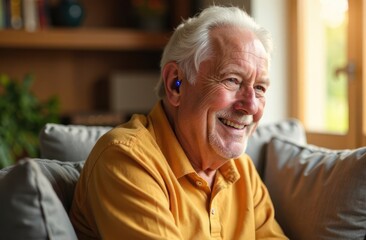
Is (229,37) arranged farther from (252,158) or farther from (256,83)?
(252,158)

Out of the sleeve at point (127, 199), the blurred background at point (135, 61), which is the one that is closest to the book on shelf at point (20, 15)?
the blurred background at point (135, 61)

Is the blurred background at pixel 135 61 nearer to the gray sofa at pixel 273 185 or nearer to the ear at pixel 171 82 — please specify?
the gray sofa at pixel 273 185

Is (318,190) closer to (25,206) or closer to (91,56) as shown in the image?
(25,206)

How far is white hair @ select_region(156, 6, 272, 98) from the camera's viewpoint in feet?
4.97

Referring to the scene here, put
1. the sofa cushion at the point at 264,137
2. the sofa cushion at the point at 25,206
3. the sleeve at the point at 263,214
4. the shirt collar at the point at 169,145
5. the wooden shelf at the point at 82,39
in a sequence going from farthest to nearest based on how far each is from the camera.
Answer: the wooden shelf at the point at 82,39, the sofa cushion at the point at 264,137, the sleeve at the point at 263,214, the shirt collar at the point at 169,145, the sofa cushion at the point at 25,206

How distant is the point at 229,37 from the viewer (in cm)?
152

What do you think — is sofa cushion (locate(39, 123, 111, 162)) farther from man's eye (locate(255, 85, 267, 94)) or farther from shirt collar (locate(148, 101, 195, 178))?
man's eye (locate(255, 85, 267, 94))

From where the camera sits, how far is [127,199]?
1284 mm

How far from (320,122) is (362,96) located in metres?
0.51

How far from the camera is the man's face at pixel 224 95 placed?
1.51 meters

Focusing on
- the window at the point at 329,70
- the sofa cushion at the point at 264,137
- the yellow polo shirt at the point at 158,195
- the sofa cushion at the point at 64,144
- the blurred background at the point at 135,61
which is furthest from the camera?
the blurred background at the point at 135,61

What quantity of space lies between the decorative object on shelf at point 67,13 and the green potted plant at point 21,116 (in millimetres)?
574

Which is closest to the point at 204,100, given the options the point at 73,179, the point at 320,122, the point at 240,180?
the point at 240,180

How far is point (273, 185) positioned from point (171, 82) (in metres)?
0.53
